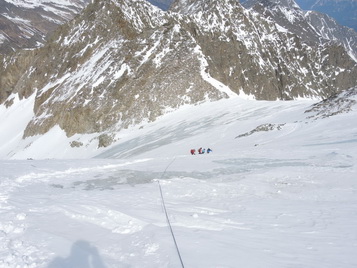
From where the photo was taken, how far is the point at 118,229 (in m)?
5.36

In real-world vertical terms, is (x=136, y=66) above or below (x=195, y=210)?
above

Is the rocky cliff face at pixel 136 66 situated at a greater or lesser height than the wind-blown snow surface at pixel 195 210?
greater

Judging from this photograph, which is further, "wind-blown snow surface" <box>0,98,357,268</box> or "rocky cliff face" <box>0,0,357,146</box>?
"rocky cliff face" <box>0,0,357,146</box>

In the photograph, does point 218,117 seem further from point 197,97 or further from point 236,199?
point 236,199

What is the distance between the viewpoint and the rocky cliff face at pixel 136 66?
118ft

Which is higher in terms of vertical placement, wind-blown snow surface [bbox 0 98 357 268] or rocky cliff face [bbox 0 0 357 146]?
rocky cliff face [bbox 0 0 357 146]

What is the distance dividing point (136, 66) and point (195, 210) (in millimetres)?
33979

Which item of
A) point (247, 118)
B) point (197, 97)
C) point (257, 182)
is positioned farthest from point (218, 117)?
point (257, 182)

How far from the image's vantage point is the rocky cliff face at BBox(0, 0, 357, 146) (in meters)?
35.9

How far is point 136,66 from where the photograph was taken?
126 ft

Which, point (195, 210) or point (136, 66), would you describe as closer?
point (195, 210)

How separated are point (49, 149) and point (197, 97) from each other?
734 inches

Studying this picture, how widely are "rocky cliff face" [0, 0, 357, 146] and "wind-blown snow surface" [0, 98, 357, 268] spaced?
2122 cm

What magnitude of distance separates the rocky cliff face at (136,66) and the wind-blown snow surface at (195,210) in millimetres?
21218
